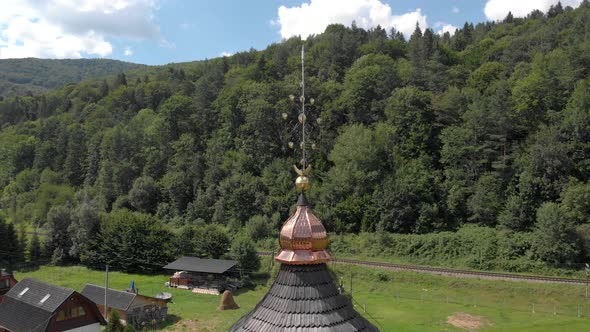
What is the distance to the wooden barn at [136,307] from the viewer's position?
1249 inches

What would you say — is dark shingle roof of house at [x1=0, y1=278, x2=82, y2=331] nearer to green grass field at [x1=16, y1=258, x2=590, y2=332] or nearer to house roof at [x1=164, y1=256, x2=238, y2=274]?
green grass field at [x1=16, y1=258, x2=590, y2=332]

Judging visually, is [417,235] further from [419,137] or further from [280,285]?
[280,285]

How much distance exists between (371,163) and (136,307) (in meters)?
32.6

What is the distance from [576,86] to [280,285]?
5519cm

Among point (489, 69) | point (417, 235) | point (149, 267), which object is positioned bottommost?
point (149, 267)

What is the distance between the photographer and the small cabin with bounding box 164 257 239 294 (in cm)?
4109

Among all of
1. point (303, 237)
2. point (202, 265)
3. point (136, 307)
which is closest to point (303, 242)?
point (303, 237)

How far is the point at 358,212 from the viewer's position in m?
51.2

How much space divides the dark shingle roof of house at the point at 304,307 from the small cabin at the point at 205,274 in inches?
1431

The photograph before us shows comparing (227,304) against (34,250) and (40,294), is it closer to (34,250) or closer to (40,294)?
(40,294)

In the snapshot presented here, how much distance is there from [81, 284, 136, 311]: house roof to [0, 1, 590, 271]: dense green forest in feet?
43.2

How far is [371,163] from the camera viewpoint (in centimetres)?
5512

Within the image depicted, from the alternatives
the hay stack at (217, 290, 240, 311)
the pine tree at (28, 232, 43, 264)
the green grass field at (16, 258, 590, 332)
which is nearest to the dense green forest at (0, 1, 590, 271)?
the pine tree at (28, 232, 43, 264)

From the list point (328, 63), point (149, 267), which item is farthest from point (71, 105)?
point (149, 267)
